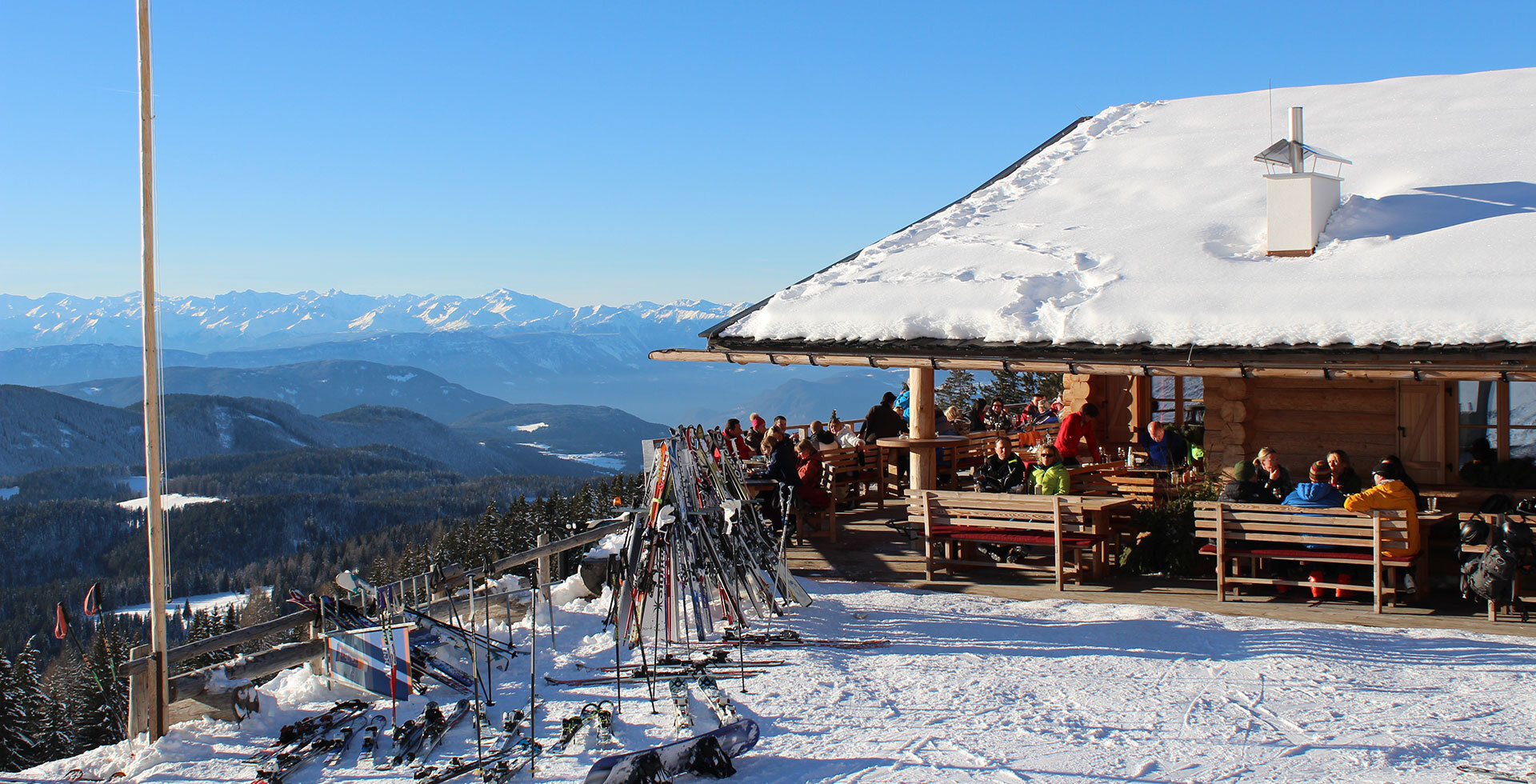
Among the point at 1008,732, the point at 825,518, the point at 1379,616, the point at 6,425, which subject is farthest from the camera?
the point at 6,425

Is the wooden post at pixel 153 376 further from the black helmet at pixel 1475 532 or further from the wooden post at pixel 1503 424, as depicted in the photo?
the wooden post at pixel 1503 424

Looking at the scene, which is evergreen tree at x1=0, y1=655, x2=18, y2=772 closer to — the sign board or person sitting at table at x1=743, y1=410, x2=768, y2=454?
person sitting at table at x1=743, y1=410, x2=768, y2=454

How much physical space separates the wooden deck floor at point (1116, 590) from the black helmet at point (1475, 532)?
0.53 m

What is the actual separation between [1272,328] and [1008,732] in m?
5.09

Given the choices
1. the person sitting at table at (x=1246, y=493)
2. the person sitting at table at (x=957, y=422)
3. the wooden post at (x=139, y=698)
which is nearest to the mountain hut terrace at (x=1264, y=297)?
the person sitting at table at (x=1246, y=493)

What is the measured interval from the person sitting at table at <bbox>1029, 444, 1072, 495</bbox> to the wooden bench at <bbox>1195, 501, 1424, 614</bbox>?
3.95 feet

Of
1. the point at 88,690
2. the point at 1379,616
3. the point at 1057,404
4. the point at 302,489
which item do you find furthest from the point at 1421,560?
the point at 302,489

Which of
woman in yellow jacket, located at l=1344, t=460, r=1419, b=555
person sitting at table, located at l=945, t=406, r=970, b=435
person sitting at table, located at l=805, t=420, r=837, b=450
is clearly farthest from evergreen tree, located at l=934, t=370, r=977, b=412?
woman in yellow jacket, located at l=1344, t=460, r=1419, b=555

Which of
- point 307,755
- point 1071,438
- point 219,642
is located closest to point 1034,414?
point 1071,438

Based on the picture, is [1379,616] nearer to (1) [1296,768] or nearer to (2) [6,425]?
(1) [1296,768]

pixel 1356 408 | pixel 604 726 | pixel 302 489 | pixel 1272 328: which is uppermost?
pixel 1272 328

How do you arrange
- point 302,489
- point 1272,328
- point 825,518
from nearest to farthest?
point 1272,328
point 825,518
point 302,489

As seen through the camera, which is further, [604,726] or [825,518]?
[825,518]

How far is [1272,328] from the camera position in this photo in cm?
960
